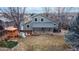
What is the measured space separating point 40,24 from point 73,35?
297mm

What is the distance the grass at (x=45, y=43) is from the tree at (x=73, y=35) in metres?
0.05

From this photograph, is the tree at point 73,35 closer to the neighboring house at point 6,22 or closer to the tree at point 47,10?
the tree at point 47,10

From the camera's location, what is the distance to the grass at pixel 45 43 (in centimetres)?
160

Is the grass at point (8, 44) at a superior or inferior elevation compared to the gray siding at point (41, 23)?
inferior

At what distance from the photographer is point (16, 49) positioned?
63.2 inches

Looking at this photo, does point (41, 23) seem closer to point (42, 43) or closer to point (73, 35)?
point (42, 43)

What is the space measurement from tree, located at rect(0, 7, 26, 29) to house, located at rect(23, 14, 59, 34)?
0.22ft

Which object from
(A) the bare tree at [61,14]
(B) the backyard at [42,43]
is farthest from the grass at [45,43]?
(A) the bare tree at [61,14]

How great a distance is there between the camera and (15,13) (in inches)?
62.9

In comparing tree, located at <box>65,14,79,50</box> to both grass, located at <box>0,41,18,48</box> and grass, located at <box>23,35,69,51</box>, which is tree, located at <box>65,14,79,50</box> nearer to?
grass, located at <box>23,35,69,51</box>

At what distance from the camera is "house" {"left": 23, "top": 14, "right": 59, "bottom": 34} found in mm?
1589

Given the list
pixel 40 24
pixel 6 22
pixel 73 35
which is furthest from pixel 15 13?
pixel 73 35
